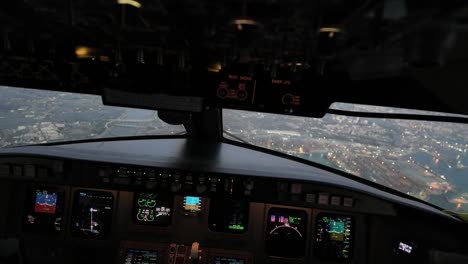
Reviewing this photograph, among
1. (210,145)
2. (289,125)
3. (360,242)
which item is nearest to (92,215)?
(210,145)

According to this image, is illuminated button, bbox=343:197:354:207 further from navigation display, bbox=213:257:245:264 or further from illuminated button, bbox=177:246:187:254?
illuminated button, bbox=177:246:187:254

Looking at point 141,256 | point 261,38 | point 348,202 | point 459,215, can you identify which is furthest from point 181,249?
point 261,38

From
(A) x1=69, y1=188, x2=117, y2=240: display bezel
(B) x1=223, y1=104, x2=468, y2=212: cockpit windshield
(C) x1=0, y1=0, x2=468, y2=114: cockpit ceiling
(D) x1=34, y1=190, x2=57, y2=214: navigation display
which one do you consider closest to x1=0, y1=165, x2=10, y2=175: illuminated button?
(D) x1=34, y1=190, x2=57, y2=214: navigation display

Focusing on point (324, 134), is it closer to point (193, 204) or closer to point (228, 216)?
point (228, 216)

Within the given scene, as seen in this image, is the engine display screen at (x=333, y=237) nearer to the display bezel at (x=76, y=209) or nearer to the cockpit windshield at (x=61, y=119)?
the cockpit windshield at (x=61, y=119)

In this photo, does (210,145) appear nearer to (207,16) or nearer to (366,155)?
(366,155)
